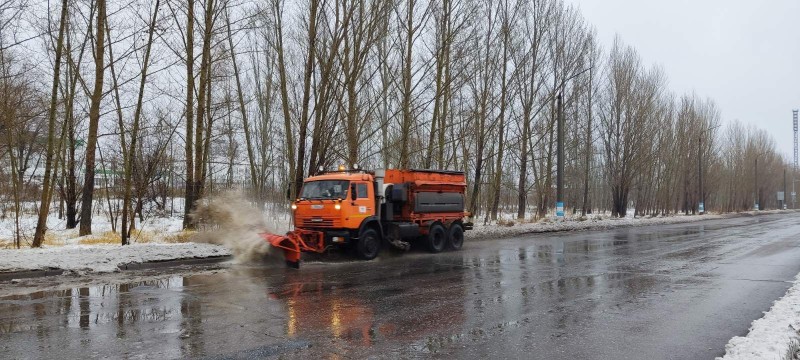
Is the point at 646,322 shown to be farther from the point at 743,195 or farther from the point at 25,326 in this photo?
the point at 743,195

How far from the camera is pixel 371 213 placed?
15211 millimetres

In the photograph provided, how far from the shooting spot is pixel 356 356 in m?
5.58

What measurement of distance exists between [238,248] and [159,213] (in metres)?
14.7

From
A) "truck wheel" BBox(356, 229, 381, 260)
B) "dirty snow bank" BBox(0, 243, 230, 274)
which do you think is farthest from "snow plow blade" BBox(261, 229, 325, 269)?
"dirty snow bank" BBox(0, 243, 230, 274)

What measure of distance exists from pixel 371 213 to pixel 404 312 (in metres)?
7.47

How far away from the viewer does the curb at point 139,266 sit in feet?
35.4

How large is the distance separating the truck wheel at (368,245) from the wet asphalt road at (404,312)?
1.07 m

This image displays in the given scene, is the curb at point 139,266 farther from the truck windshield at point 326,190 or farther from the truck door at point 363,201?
the truck door at point 363,201

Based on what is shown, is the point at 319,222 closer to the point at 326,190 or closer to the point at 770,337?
the point at 326,190

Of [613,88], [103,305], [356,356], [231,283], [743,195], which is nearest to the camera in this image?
[356,356]

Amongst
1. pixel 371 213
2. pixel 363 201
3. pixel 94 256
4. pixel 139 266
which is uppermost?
pixel 363 201

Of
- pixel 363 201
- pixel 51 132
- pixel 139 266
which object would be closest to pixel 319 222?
pixel 363 201

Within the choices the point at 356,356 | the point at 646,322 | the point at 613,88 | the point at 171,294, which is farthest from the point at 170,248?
the point at 613,88

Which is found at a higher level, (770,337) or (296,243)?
(296,243)
